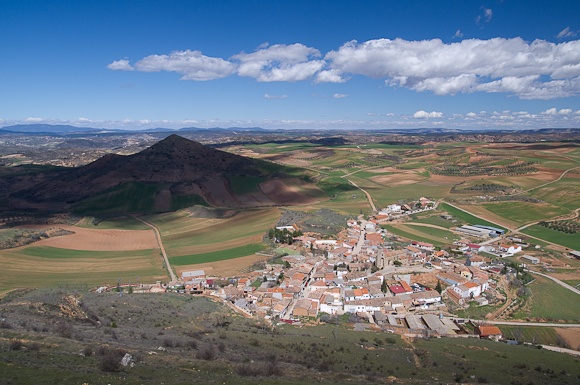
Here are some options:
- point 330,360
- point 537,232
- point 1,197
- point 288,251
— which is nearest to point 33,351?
point 330,360

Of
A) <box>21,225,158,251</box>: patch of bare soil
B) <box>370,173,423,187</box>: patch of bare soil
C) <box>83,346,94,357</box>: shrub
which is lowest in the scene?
<box>21,225,158,251</box>: patch of bare soil

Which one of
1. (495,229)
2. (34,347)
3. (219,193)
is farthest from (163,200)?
(34,347)

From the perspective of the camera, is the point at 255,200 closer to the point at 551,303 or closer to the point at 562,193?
the point at 551,303

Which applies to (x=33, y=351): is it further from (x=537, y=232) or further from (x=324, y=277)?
(x=537, y=232)

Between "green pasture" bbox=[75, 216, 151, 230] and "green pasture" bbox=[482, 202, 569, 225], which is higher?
"green pasture" bbox=[482, 202, 569, 225]

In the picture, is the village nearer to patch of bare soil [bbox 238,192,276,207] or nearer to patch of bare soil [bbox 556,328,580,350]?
patch of bare soil [bbox 556,328,580,350]


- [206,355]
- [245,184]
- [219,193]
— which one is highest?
[206,355]

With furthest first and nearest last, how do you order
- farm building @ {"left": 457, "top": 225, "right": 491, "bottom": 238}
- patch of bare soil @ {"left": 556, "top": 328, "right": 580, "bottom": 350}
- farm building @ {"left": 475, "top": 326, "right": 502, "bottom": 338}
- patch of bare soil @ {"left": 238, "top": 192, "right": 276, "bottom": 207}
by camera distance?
1. patch of bare soil @ {"left": 238, "top": 192, "right": 276, "bottom": 207}
2. farm building @ {"left": 457, "top": 225, "right": 491, "bottom": 238}
3. farm building @ {"left": 475, "top": 326, "right": 502, "bottom": 338}
4. patch of bare soil @ {"left": 556, "top": 328, "right": 580, "bottom": 350}

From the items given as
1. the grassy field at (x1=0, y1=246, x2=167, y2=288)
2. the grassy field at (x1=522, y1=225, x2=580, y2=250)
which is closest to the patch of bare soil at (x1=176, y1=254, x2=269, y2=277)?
the grassy field at (x1=0, y1=246, x2=167, y2=288)
